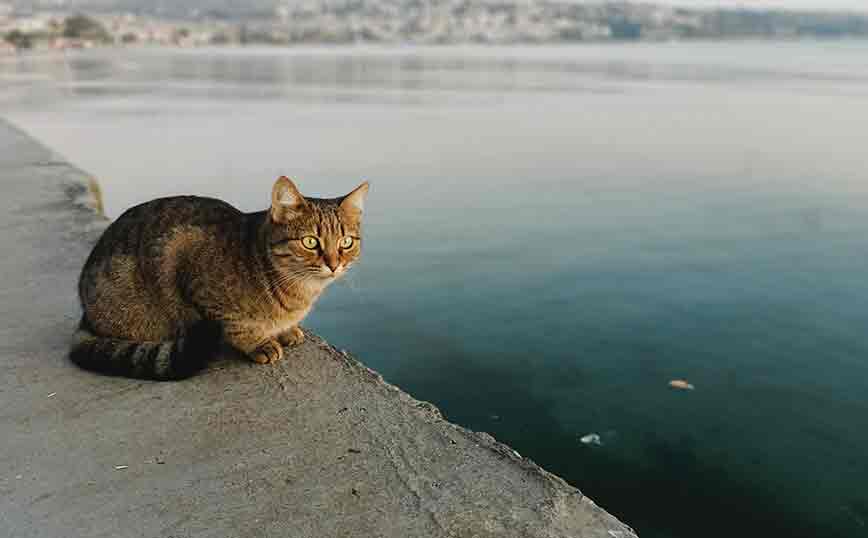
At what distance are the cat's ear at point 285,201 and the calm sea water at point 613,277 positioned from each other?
8.90 feet

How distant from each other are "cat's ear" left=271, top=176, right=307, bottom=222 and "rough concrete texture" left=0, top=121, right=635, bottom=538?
752 mm

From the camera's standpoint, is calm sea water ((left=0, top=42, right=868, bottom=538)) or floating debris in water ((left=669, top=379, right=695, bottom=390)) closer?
calm sea water ((left=0, top=42, right=868, bottom=538))

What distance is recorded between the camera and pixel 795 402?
18.7 ft

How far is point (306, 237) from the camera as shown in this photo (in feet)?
10.4

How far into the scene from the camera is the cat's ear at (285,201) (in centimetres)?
310

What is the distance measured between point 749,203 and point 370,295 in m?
7.32

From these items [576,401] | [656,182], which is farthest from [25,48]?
[576,401]

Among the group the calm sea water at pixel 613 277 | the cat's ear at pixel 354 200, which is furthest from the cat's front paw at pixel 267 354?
the calm sea water at pixel 613 277

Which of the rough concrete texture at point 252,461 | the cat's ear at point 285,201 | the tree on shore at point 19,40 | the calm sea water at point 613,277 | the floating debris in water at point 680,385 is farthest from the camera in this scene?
the tree on shore at point 19,40

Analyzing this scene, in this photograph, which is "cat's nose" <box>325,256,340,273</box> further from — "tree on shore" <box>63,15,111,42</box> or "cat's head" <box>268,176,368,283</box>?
"tree on shore" <box>63,15,111,42</box>

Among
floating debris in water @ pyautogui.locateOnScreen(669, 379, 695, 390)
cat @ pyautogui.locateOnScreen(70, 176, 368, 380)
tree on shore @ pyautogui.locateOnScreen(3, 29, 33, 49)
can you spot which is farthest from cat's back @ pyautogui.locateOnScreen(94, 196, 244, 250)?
tree on shore @ pyautogui.locateOnScreen(3, 29, 33, 49)

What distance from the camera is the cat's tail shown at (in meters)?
3.18

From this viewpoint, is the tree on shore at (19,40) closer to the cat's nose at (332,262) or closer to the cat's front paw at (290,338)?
the cat's front paw at (290,338)

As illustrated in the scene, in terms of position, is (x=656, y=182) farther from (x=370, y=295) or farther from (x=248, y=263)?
(x=248, y=263)
